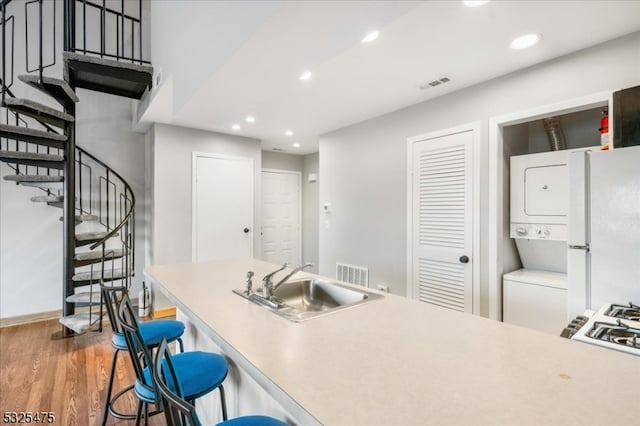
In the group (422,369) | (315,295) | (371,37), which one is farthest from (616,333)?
(371,37)

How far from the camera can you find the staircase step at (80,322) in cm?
300

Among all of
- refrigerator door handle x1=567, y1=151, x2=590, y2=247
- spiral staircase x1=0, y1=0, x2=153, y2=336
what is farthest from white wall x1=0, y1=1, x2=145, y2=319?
refrigerator door handle x1=567, y1=151, x2=590, y2=247

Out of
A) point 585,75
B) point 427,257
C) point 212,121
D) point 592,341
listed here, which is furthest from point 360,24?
point 212,121

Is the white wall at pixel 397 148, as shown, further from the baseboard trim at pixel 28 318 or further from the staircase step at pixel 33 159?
the baseboard trim at pixel 28 318

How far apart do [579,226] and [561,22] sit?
48.9 inches

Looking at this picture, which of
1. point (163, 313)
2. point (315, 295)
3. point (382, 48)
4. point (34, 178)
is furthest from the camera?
point (163, 313)

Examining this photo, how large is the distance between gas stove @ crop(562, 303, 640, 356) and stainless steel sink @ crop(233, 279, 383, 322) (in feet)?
2.75

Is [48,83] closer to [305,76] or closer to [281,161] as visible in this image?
[305,76]

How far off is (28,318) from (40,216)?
1273 mm

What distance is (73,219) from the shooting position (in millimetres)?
3238

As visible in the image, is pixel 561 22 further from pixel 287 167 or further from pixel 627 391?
pixel 287 167

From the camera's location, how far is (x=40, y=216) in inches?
157

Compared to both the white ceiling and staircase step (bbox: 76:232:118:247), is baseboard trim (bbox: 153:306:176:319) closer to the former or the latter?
staircase step (bbox: 76:232:118:247)

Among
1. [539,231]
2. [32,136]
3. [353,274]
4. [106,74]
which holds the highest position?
[106,74]
